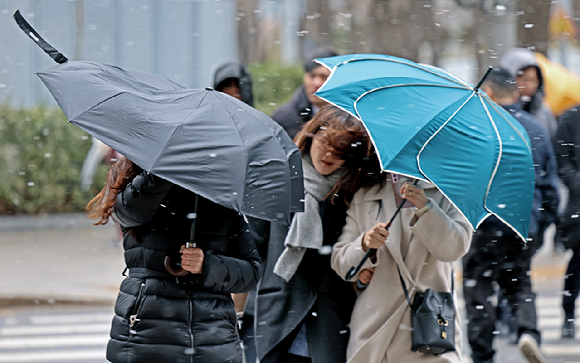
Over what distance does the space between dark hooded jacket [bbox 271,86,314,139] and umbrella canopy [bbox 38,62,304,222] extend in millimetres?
2338

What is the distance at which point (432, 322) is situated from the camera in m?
3.28

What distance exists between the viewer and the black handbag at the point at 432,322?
3.26 m

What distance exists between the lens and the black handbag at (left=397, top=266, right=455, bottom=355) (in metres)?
3.26

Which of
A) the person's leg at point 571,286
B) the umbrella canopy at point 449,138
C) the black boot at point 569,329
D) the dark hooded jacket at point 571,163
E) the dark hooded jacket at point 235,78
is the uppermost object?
the umbrella canopy at point 449,138

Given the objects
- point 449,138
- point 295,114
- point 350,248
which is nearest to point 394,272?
point 350,248

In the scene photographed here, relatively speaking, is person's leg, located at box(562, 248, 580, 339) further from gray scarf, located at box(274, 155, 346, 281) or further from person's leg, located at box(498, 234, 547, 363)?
gray scarf, located at box(274, 155, 346, 281)

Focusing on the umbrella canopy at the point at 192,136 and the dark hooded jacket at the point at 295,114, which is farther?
the dark hooded jacket at the point at 295,114

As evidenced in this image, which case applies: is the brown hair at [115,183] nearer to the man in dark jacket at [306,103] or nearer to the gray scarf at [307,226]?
the gray scarf at [307,226]

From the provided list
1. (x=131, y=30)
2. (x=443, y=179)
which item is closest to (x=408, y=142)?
(x=443, y=179)

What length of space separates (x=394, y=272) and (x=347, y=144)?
0.62 m

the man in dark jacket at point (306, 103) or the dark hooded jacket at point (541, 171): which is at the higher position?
the man in dark jacket at point (306, 103)

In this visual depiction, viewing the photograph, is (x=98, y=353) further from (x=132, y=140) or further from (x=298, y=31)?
(x=298, y=31)

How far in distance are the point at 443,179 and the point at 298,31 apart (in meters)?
16.5

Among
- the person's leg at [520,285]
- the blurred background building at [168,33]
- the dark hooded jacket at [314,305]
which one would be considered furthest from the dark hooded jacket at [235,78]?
the blurred background building at [168,33]
